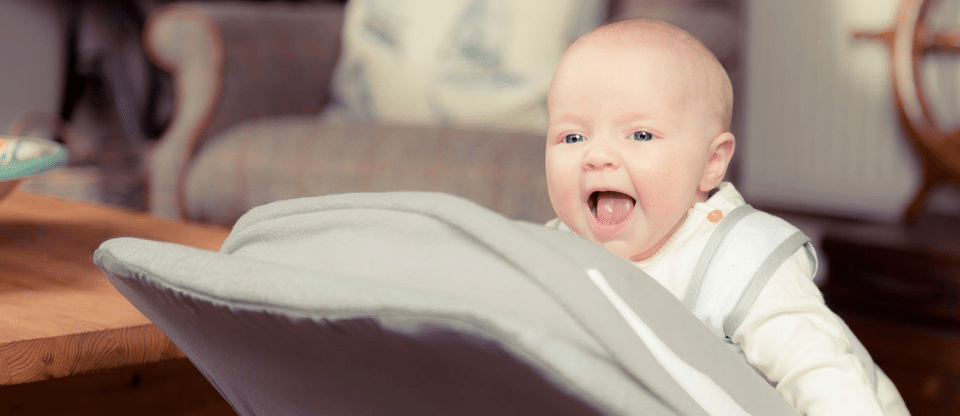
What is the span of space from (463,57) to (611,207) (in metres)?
1.32

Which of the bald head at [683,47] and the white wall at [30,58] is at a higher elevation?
the bald head at [683,47]

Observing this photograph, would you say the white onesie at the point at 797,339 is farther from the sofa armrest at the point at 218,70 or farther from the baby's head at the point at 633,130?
the sofa armrest at the point at 218,70

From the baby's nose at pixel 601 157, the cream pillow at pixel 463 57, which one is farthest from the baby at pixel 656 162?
the cream pillow at pixel 463 57

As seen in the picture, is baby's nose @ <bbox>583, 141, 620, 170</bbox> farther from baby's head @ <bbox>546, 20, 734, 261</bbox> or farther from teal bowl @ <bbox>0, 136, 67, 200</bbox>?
teal bowl @ <bbox>0, 136, 67, 200</bbox>

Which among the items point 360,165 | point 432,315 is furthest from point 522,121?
point 432,315

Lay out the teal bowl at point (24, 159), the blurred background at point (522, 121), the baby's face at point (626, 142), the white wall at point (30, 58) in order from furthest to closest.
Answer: the white wall at point (30, 58)
the blurred background at point (522, 121)
the teal bowl at point (24, 159)
the baby's face at point (626, 142)

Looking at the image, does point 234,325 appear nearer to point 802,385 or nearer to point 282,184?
point 802,385

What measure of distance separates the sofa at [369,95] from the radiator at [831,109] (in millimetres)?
832

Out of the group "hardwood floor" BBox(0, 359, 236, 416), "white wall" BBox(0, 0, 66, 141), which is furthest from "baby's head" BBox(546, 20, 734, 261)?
"white wall" BBox(0, 0, 66, 141)

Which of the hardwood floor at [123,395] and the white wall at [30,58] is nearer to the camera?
the hardwood floor at [123,395]

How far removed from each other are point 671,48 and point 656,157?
0.07 m

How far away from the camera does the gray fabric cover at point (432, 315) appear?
12.3 inches

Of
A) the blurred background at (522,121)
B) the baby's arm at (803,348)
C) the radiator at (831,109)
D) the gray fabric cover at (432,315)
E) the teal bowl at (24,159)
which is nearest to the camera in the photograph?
the gray fabric cover at (432,315)

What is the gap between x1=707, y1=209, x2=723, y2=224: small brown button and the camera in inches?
24.0
